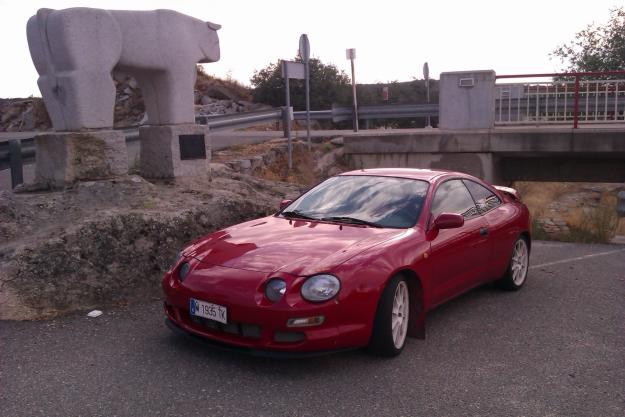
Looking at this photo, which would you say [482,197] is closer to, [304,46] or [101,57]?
[101,57]

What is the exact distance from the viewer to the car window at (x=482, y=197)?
21.4 ft

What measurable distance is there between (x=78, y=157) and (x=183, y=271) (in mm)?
3180

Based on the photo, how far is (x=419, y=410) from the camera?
4020 mm

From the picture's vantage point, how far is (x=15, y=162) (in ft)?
27.8

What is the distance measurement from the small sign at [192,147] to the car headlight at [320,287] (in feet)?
14.8

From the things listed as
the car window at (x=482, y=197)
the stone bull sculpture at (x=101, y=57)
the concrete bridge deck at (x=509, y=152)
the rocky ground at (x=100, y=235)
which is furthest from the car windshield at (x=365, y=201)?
the concrete bridge deck at (x=509, y=152)

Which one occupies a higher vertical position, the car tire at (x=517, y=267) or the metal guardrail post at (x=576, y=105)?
the metal guardrail post at (x=576, y=105)

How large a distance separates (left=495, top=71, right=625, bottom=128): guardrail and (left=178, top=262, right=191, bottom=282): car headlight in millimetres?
9879

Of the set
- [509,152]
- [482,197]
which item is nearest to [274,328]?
[482,197]

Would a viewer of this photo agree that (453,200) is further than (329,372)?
Yes

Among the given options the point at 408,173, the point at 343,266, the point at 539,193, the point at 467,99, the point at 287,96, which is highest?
the point at 287,96

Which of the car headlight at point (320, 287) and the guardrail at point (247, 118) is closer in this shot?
the car headlight at point (320, 287)

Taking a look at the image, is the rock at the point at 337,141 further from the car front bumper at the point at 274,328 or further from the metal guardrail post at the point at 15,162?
the car front bumper at the point at 274,328

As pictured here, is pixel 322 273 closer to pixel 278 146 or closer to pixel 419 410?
pixel 419 410
